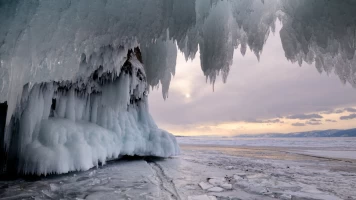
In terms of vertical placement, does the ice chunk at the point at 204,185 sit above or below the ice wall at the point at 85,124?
below

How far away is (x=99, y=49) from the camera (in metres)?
3.71

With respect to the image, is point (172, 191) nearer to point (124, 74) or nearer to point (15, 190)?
point (15, 190)

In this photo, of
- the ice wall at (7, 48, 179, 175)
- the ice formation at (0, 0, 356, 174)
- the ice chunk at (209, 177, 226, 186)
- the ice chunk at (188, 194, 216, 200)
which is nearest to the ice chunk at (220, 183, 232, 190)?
the ice chunk at (209, 177, 226, 186)

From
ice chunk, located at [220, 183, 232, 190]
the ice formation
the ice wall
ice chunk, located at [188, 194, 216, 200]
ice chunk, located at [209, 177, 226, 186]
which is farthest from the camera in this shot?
the ice wall

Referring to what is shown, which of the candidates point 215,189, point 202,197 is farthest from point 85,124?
point 202,197

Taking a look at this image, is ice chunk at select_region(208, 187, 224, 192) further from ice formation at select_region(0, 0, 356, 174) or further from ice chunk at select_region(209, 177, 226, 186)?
ice formation at select_region(0, 0, 356, 174)

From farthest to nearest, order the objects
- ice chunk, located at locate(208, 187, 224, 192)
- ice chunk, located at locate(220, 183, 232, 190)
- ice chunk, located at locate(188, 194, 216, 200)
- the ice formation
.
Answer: ice chunk, located at locate(220, 183, 232, 190), ice chunk, located at locate(208, 187, 224, 192), the ice formation, ice chunk, located at locate(188, 194, 216, 200)

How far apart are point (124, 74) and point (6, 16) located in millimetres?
2945

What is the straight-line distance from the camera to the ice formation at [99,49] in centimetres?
243

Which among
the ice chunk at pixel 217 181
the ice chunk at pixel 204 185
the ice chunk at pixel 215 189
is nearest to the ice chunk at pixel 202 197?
the ice chunk at pixel 215 189

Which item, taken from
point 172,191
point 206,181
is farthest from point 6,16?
point 206,181

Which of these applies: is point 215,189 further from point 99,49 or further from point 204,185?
point 99,49

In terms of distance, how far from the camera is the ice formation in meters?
2.43

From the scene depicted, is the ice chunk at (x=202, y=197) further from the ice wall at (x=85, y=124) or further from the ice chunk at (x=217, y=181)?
the ice wall at (x=85, y=124)
